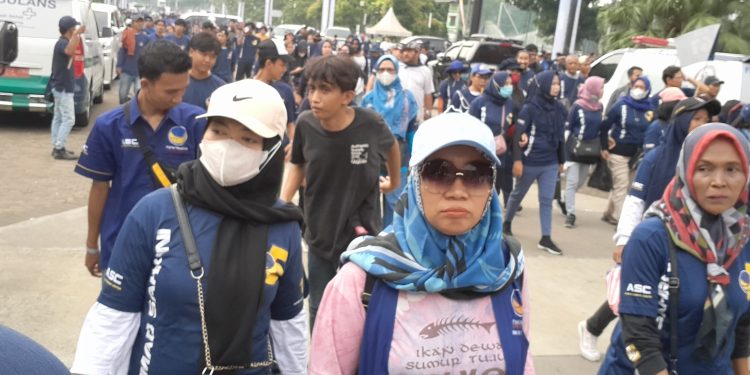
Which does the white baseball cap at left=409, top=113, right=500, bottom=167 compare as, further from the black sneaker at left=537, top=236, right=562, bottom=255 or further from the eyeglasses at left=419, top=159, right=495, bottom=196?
the black sneaker at left=537, top=236, right=562, bottom=255

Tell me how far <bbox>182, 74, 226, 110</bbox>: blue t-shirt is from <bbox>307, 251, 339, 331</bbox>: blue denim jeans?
5.85ft

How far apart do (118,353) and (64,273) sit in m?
4.13

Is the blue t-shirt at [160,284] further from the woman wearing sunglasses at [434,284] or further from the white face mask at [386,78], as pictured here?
the white face mask at [386,78]

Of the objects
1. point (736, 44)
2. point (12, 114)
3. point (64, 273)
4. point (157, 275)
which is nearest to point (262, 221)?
point (157, 275)

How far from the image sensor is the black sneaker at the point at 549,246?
8.43m

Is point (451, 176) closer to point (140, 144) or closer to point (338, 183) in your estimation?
point (140, 144)

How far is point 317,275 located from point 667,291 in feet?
7.09

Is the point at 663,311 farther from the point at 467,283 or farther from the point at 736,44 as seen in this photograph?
the point at 736,44

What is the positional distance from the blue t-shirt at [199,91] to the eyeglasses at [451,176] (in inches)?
155

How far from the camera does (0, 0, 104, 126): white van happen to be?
12.0 meters

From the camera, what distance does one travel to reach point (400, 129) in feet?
25.5

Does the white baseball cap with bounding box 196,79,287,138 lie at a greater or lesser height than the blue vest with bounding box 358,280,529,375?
greater

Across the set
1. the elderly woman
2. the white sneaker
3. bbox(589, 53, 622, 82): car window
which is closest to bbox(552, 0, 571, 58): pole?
bbox(589, 53, 622, 82): car window

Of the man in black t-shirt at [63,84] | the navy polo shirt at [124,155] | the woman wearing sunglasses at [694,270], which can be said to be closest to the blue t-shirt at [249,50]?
the man in black t-shirt at [63,84]
